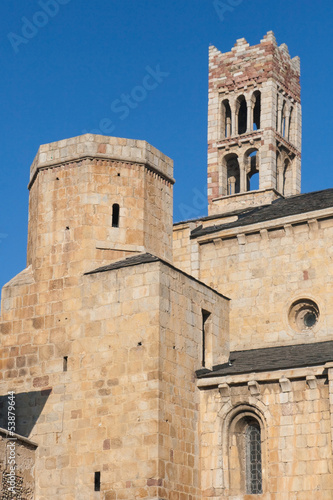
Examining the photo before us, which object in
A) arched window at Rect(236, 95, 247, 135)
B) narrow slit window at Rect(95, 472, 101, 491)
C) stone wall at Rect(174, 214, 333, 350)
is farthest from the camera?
arched window at Rect(236, 95, 247, 135)

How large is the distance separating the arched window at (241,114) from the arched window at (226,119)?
63 cm

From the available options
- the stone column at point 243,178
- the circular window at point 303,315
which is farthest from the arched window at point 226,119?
the circular window at point 303,315

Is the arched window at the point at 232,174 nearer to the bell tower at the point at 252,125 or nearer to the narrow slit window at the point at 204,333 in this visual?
the bell tower at the point at 252,125

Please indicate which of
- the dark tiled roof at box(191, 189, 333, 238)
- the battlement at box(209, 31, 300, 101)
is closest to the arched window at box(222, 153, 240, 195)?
the battlement at box(209, 31, 300, 101)

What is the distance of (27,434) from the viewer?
90.1 feet

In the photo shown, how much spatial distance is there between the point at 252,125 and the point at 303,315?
23465mm

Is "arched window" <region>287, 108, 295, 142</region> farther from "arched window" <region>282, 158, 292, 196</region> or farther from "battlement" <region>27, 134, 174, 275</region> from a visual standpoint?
"battlement" <region>27, 134, 174, 275</region>

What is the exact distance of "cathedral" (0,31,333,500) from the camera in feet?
84.0

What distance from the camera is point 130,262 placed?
27.8 meters

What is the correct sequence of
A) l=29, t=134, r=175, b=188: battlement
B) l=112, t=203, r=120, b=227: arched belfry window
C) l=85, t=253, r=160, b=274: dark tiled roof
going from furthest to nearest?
l=29, t=134, r=175, b=188: battlement
l=112, t=203, r=120, b=227: arched belfry window
l=85, t=253, r=160, b=274: dark tiled roof

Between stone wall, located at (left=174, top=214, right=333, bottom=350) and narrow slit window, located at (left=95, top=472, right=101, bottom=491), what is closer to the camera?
narrow slit window, located at (left=95, top=472, right=101, bottom=491)

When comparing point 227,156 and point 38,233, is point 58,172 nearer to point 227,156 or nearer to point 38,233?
point 38,233

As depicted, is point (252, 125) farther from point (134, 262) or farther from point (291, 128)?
point (134, 262)

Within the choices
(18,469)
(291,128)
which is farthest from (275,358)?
(291,128)
